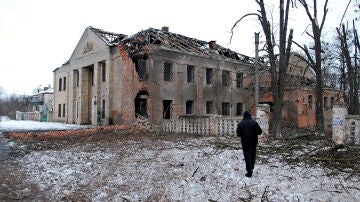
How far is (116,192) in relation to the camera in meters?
8.07

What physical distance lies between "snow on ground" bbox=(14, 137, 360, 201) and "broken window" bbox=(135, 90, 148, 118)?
16.5m

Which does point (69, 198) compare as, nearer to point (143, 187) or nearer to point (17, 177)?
point (143, 187)

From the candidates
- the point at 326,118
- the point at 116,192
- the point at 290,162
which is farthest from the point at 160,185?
the point at 326,118

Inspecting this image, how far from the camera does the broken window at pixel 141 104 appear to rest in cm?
2803

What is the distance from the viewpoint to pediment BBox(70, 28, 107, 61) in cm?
3103

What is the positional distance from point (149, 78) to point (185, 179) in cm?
1958

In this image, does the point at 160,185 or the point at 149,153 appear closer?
the point at 160,185

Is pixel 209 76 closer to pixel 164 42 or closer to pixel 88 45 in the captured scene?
pixel 164 42

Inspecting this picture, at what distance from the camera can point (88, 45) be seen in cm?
3281

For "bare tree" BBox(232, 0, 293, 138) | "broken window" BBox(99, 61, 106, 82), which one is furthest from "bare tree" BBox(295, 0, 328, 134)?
"broken window" BBox(99, 61, 106, 82)

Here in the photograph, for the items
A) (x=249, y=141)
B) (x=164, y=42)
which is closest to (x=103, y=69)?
(x=164, y=42)

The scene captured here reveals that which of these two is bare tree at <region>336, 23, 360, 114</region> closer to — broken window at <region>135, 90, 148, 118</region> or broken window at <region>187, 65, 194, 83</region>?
broken window at <region>187, 65, 194, 83</region>

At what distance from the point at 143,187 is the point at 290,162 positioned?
398 cm

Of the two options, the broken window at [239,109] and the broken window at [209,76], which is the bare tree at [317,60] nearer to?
the broken window at [209,76]
